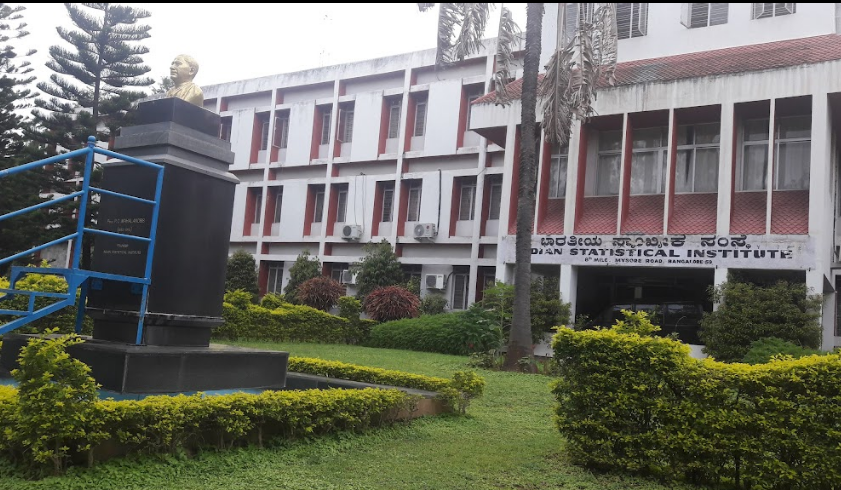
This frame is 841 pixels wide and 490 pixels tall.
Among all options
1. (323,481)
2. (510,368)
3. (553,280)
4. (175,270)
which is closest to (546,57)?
(553,280)

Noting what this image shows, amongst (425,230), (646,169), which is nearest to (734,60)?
(646,169)

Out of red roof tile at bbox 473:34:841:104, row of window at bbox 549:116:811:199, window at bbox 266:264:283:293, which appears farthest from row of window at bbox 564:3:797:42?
window at bbox 266:264:283:293

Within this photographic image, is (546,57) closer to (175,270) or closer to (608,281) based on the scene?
(608,281)

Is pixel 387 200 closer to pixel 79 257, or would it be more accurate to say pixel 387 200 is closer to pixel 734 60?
pixel 734 60

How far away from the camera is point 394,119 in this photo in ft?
81.1

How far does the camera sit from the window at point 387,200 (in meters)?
24.2

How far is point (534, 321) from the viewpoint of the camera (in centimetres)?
1541

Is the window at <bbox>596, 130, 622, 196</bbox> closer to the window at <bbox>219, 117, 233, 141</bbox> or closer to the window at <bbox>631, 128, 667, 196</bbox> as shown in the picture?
the window at <bbox>631, 128, 667, 196</bbox>

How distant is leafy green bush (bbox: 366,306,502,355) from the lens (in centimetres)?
1480

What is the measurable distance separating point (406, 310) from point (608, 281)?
5.46 meters

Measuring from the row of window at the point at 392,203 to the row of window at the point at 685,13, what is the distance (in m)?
5.75

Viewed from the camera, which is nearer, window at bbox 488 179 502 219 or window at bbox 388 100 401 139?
window at bbox 488 179 502 219

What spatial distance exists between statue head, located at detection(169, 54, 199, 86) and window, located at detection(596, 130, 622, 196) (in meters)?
12.1

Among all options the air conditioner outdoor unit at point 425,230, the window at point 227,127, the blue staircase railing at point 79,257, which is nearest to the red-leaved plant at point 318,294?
the air conditioner outdoor unit at point 425,230
